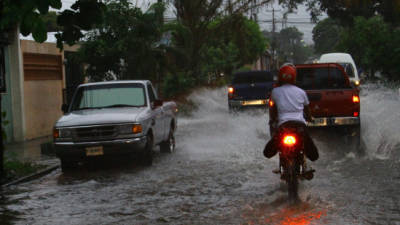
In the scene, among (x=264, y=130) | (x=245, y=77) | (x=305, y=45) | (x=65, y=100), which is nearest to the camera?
(x=264, y=130)

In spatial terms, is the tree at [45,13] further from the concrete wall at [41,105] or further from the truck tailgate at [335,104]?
the concrete wall at [41,105]

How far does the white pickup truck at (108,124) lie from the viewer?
40.1 ft

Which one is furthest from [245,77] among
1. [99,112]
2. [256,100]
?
[99,112]

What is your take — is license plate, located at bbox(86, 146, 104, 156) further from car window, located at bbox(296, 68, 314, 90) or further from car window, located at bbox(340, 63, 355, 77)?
car window, located at bbox(340, 63, 355, 77)

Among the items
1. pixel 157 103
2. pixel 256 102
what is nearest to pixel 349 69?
pixel 256 102

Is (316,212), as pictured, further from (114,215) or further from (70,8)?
(70,8)

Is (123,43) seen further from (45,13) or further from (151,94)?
(45,13)

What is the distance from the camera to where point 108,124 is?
12219 millimetres

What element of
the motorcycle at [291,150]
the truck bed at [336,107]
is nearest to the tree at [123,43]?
the truck bed at [336,107]

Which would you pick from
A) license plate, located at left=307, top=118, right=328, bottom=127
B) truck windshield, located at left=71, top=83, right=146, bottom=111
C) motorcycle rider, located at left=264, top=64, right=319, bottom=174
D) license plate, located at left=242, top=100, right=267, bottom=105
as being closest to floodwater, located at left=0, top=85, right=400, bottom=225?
license plate, located at left=307, top=118, right=328, bottom=127

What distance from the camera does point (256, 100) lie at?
2589 centimetres

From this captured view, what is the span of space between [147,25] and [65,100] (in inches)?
153

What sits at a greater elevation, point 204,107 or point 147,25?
point 147,25

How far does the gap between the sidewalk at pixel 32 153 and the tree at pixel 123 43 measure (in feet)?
14.6
